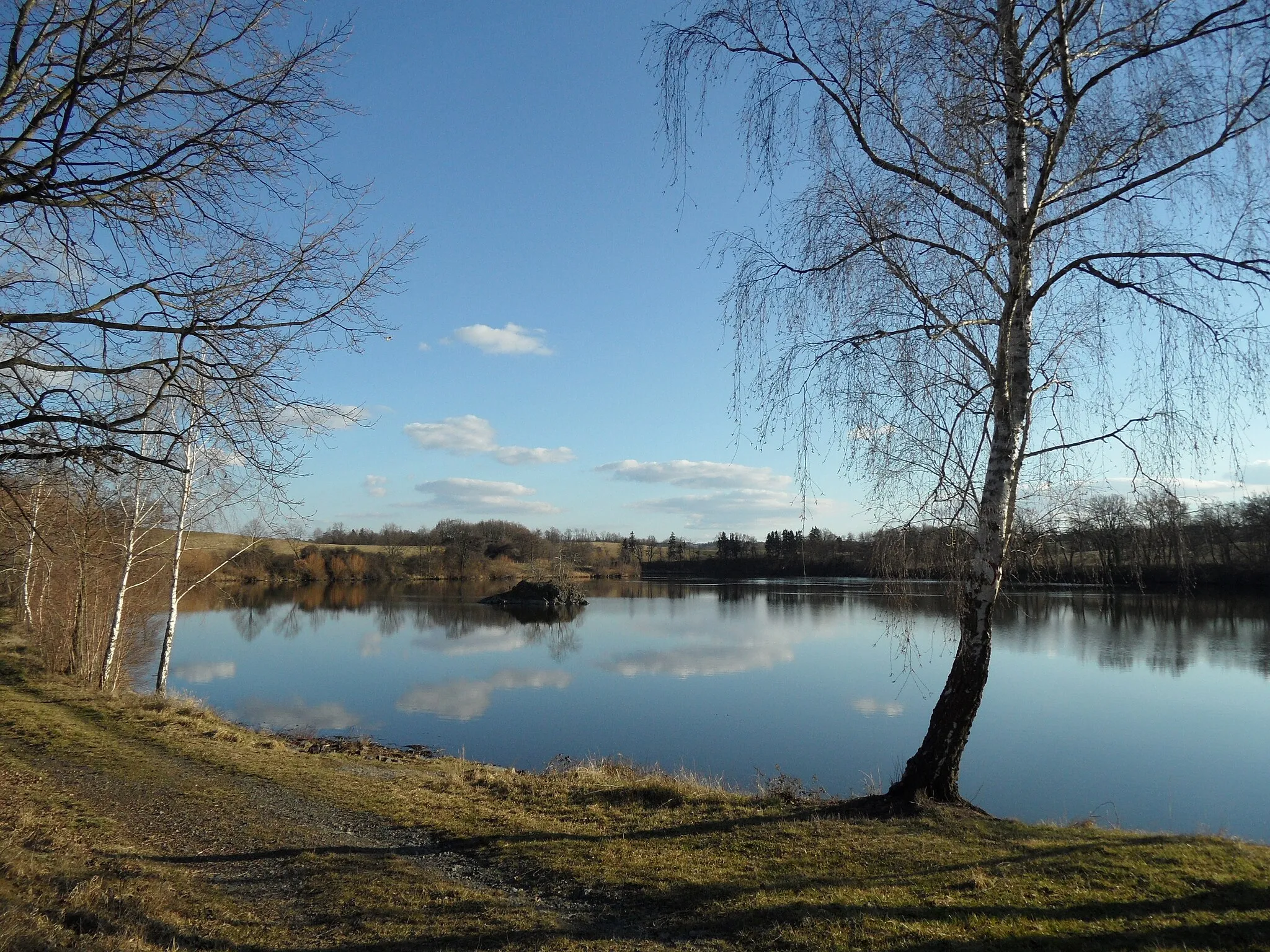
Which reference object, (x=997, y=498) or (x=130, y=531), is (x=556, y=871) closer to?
(x=997, y=498)

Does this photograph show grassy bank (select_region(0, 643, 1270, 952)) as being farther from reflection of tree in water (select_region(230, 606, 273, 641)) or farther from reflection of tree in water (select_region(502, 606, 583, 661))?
reflection of tree in water (select_region(230, 606, 273, 641))

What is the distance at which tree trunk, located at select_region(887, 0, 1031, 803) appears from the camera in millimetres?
6633

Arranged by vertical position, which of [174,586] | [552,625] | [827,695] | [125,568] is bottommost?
[552,625]

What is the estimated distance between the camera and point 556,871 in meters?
5.65

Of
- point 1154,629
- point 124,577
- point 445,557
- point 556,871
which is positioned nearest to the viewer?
point 556,871

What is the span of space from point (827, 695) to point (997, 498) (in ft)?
Answer: 45.0

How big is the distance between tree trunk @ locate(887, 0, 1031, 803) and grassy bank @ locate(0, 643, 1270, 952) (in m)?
0.63

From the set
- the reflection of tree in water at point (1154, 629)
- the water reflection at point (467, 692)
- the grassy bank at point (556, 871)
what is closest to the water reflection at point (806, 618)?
the reflection of tree in water at point (1154, 629)

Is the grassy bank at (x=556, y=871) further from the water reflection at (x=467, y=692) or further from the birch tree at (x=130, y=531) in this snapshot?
the water reflection at (x=467, y=692)

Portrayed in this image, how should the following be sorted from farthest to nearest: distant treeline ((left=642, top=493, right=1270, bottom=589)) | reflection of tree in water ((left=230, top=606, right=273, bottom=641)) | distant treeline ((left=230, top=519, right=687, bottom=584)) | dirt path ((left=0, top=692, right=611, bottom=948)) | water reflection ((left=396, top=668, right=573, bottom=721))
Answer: distant treeline ((left=230, top=519, right=687, bottom=584)), reflection of tree in water ((left=230, top=606, right=273, bottom=641)), water reflection ((left=396, top=668, right=573, bottom=721)), distant treeline ((left=642, top=493, right=1270, bottom=589)), dirt path ((left=0, top=692, right=611, bottom=948))

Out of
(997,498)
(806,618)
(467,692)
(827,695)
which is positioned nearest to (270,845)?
(997,498)

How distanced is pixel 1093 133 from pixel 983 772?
10.3 metres

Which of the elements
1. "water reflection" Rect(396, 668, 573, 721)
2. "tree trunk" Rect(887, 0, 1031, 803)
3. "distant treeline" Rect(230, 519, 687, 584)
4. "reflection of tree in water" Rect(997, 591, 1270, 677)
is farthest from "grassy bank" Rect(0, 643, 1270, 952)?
"distant treeline" Rect(230, 519, 687, 584)

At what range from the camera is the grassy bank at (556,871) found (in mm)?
4219
